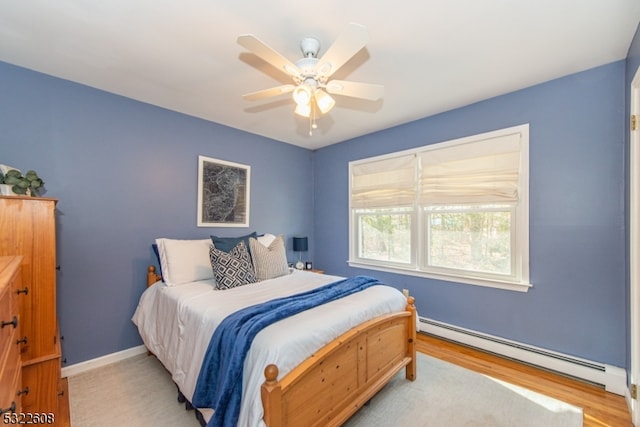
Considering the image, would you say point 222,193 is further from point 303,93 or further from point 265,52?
point 265,52

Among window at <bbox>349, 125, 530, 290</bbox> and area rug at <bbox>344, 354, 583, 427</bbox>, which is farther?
window at <bbox>349, 125, 530, 290</bbox>

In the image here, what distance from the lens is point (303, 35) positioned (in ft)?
6.13

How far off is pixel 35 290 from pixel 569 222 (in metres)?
3.88

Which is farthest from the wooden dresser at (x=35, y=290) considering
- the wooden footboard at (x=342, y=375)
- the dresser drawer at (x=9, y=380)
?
the wooden footboard at (x=342, y=375)

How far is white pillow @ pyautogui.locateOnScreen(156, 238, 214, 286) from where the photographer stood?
2.57m

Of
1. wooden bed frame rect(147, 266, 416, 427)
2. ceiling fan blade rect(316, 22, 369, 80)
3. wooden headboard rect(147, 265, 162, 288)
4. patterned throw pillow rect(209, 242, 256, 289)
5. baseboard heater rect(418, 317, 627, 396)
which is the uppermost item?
ceiling fan blade rect(316, 22, 369, 80)

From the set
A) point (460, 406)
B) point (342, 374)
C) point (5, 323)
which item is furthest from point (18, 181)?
point (460, 406)

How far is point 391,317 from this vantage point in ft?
6.95

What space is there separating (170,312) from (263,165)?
2339mm


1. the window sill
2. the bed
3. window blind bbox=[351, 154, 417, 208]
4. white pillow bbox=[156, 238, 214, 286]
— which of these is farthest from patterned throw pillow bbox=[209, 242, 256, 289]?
window blind bbox=[351, 154, 417, 208]

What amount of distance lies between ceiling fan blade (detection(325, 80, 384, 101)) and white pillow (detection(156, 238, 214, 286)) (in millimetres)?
1968

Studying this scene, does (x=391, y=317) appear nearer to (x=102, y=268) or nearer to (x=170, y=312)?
(x=170, y=312)

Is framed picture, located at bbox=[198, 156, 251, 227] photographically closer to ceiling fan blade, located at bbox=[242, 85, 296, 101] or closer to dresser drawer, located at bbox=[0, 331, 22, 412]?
ceiling fan blade, located at bbox=[242, 85, 296, 101]

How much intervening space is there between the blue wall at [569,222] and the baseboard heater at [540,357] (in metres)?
0.06
